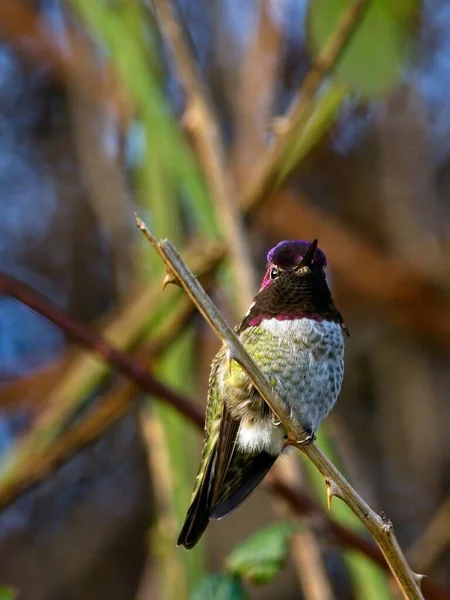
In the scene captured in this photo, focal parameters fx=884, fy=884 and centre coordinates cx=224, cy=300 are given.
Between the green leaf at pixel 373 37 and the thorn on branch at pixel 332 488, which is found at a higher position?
the green leaf at pixel 373 37

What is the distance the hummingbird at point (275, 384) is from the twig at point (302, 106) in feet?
1.96

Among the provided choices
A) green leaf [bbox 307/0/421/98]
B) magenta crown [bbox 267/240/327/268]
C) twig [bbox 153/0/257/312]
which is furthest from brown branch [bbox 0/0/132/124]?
magenta crown [bbox 267/240/327/268]

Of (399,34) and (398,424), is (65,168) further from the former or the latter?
(399,34)

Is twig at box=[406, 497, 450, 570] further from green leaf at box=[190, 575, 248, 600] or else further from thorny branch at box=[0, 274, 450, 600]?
green leaf at box=[190, 575, 248, 600]

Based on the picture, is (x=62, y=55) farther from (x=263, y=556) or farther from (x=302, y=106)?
(x=263, y=556)

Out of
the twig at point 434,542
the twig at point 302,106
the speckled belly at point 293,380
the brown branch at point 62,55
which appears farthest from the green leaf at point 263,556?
the brown branch at point 62,55

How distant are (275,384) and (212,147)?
2.30 feet

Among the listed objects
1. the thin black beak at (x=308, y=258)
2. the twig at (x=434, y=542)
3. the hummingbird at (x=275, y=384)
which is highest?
the thin black beak at (x=308, y=258)

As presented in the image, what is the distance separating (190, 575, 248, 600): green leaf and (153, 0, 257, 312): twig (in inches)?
21.6

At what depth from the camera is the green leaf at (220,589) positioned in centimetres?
162

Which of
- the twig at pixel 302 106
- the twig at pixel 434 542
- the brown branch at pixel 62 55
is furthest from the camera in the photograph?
the brown branch at pixel 62 55

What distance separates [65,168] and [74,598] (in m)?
2.28

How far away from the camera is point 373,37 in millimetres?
1837

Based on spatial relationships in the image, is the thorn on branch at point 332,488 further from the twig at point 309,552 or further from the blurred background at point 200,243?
the blurred background at point 200,243
